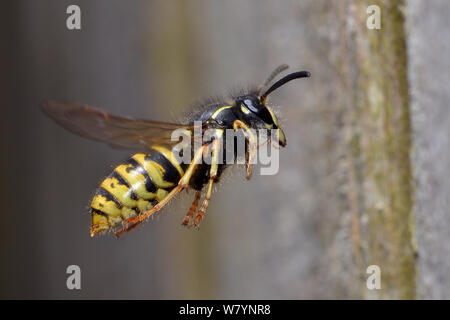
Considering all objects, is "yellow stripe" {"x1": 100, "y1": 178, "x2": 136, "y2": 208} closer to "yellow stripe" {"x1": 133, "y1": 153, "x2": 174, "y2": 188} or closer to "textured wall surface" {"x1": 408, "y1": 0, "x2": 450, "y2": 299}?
"yellow stripe" {"x1": 133, "y1": 153, "x2": 174, "y2": 188}

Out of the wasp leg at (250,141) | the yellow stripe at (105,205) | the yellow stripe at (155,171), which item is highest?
the wasp leg at (250,141)

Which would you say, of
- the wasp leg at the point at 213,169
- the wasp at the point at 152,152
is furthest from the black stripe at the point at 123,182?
the wasp leg at the point at 213,169

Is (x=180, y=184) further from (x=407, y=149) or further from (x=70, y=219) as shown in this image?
(x=70, y=219)

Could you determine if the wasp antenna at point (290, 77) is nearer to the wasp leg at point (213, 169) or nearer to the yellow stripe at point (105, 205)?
the wasp leg at point (213, 169)

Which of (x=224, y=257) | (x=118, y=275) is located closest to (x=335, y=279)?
(x=224, y=257)

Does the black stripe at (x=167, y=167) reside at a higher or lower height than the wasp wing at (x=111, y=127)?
lower

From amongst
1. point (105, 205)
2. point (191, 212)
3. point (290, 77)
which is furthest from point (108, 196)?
point (290, 77)

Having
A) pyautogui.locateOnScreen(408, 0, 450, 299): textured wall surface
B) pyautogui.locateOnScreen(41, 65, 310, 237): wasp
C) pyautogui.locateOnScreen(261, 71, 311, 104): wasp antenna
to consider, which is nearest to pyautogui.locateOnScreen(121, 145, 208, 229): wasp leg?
pyautogui.locateOnScreen(41, 65, 310, 237): wasp
